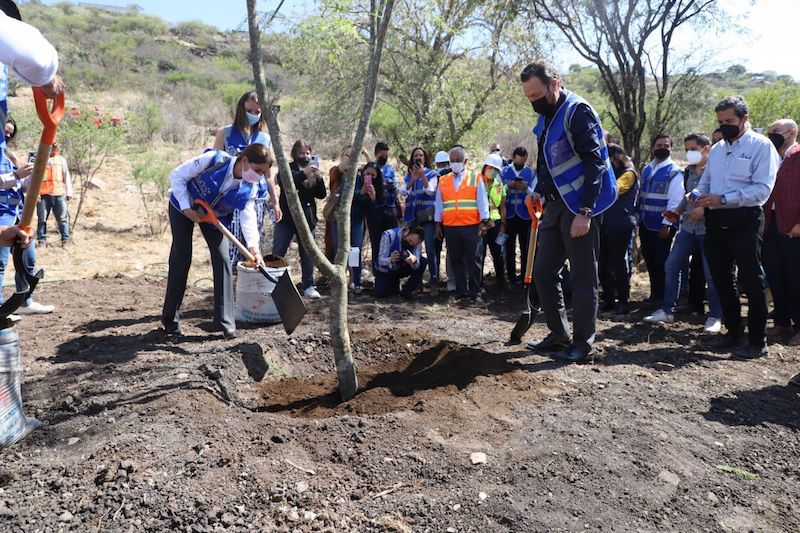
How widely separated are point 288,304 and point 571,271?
220 centimetres

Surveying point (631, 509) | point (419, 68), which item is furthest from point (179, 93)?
point (631, 509)

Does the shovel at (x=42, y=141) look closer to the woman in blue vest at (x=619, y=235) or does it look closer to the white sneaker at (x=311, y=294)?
the white sneaker at (x=311, y=294)

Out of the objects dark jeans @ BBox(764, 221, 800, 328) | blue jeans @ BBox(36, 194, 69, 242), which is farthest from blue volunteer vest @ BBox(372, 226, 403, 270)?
blue jeans @ BBox(36, 194, 69, 242)

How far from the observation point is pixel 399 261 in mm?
7191

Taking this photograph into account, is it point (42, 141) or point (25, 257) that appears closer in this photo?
point (42, 141)

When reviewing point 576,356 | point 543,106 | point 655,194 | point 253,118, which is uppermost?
point 253,118

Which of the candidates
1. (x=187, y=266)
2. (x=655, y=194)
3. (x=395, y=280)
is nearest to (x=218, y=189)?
(x=187, y=266)

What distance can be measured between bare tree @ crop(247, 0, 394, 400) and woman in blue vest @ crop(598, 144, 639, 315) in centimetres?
351

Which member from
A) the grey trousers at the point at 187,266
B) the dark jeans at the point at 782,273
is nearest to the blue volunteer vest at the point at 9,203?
the grey trousers at the point at 187,266

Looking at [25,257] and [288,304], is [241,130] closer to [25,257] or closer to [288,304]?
[288,304]

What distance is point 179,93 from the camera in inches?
906

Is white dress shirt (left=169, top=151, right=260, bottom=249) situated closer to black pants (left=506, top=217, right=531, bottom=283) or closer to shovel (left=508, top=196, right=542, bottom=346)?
shovel (left=508, top=196, right=542, bottom=346)

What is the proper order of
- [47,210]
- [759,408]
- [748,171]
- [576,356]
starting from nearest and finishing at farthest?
[759,408] < [576,356] < [748,171] < [47,210]

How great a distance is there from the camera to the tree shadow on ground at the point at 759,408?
12.5 feet
